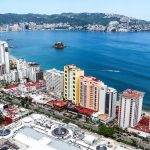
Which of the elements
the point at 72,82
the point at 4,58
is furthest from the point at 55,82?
the point at 4,58

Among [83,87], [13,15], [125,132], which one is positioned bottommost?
[125,132]

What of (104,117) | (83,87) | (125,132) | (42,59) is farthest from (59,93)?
(42,59)

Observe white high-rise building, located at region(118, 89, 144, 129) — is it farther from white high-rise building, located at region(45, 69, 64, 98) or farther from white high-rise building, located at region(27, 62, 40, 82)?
white high-rise building, located at region(27, 62, 40, 82)

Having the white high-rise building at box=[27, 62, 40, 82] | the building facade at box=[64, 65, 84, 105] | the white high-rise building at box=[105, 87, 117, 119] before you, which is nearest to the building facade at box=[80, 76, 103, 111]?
the building facade at box=[64, 65, 84, 105]

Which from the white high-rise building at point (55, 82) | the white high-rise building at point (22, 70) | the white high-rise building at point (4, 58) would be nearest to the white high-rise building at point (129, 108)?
the white high-rise building at point (55, 82)

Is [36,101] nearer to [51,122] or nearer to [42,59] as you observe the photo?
[51,122]

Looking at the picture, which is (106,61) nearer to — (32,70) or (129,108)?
(32,70)

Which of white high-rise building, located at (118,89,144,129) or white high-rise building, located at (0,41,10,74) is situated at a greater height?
white high-rise building, located at (0,41,10,74)
